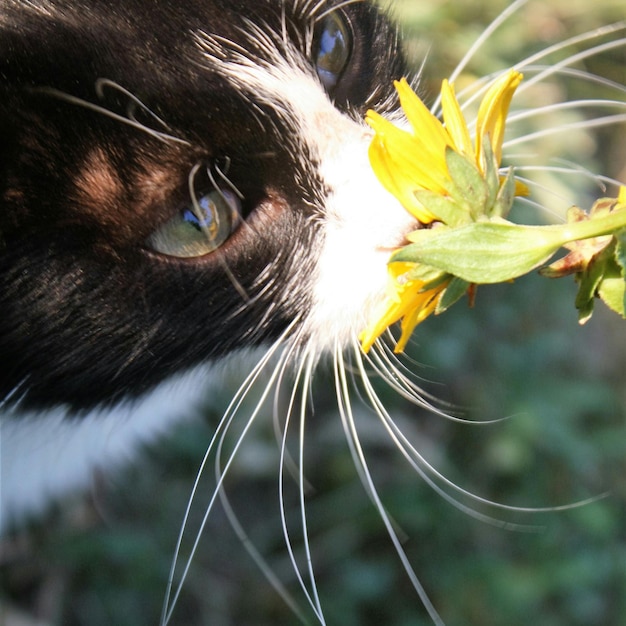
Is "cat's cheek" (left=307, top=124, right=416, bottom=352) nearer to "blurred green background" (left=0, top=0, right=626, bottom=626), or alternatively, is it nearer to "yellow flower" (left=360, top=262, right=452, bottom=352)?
"yellow flower" (left=360, top=262, right=452, bottom=352)

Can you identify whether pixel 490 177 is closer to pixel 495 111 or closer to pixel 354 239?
pixel 495 111

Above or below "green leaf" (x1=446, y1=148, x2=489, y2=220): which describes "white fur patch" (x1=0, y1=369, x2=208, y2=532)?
below

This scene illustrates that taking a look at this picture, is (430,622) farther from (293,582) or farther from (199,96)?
(199,96)

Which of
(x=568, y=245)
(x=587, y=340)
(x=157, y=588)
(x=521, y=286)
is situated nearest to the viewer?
(x=568, y=245)

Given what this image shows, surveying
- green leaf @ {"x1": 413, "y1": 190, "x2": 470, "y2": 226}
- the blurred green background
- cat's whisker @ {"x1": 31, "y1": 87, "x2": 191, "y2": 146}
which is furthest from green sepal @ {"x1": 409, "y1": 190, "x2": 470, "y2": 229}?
the blurred green background

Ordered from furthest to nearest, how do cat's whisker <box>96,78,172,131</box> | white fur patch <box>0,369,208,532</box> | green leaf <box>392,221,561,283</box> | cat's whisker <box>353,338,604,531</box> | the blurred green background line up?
the blurred green background → white fur patch <box>0,369,208,532</box> → cat's whisker <box>353,338,604,531</box> → cat's whisker <box>96,78,172,131</box> → green leaf <box>392,221,561,283</box>

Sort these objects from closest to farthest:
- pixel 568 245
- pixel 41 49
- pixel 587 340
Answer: pixel 568 245
pixel 41 49
pixel 587 340

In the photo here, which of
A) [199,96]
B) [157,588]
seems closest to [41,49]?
[199,96]
